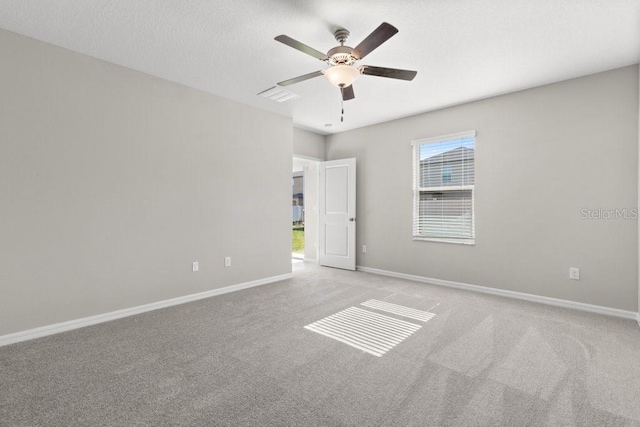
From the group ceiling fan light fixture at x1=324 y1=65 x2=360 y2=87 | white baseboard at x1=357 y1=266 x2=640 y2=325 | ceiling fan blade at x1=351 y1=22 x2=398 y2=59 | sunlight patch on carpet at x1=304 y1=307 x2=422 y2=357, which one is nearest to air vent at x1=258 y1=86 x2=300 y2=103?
ceiling fan light fixture at x1=324 y1=65 x2=360 y2=87

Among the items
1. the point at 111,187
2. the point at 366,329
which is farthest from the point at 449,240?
the point at 111,187

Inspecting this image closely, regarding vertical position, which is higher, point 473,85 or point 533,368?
point 473,85

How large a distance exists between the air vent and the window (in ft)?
6.84

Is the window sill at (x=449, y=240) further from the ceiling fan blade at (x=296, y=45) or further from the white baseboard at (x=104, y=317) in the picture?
the ceiling fan blade at (x=296, y=45)

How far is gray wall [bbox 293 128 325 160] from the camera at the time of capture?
561cm

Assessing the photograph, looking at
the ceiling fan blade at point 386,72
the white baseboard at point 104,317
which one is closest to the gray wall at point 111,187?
the white baseboard at point 104,317

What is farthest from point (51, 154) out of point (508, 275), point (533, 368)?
point (508, 275)

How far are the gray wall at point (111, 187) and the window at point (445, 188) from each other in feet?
8.35

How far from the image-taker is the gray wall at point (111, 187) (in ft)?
8.67

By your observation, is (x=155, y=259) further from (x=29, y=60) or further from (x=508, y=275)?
(x=508, y=275)

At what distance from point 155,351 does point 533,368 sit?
2.83 meters

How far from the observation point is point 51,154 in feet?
9.14

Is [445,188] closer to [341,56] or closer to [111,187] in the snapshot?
[341,56]

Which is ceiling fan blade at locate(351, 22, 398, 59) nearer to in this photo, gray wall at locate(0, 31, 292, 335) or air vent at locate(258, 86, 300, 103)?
air vent at locate(258, 86, 300, 103)
